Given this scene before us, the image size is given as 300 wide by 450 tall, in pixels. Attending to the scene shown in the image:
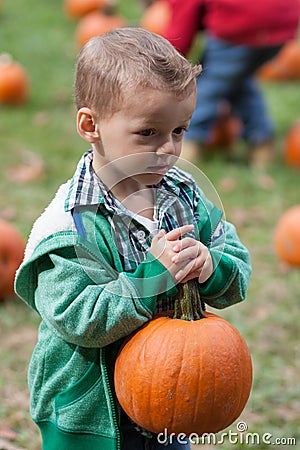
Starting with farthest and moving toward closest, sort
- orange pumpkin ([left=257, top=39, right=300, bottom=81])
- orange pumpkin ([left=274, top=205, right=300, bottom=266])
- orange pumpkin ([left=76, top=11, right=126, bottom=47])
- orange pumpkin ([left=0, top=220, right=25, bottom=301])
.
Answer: orange pumpkin ([left=76, top=11, right=126, bottom=47])
orange pumpkin ([left=257, top=39, right=300, bottom=81])
orange pumpkin ([left=274, top=205, right=300, bottom=266])
orange pumpkin ([left=0, top=220, right=25, bottom=301])

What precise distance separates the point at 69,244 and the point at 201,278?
38 cm

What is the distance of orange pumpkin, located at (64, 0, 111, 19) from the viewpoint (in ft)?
36.0

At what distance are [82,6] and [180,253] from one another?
31.3 feet

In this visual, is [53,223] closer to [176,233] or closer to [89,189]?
[89,189]

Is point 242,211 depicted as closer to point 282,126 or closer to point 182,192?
point 282,126

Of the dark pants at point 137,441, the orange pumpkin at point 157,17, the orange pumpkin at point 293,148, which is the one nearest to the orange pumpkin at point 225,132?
the orange pumpkin at point 293,148

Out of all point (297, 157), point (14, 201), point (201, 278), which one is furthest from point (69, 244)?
point (297, 157)

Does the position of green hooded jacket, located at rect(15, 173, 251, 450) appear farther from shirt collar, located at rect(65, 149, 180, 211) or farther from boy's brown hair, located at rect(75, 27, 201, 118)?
boy's brown hair, located at rect(75, 27, 201, 118)

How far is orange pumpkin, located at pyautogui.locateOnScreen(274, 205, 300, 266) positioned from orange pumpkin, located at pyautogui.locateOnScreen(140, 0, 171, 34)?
181 inches

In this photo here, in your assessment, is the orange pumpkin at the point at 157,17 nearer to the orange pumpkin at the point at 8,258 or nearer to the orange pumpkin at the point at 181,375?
the orange pumpkin at the point at 8,258

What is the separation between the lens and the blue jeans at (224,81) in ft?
21.4

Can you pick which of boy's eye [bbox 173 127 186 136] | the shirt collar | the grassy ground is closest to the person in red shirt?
the grassy ground

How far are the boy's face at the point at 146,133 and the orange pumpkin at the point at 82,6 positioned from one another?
366 inches

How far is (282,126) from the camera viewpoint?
805 cm
